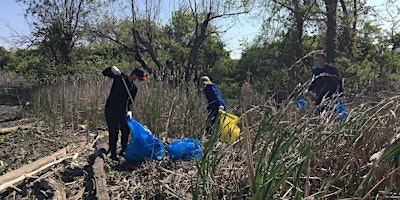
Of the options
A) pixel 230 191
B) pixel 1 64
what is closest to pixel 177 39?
pixel 230 191

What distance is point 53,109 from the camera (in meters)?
8.90

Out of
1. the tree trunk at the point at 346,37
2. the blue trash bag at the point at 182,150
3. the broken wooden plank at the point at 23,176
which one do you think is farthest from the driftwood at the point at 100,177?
the tree trunk at the point at 346,37

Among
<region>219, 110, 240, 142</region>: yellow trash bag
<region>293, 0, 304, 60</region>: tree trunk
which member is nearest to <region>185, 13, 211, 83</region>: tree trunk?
<region>293, 0, 304, 60</region>: tree trunk

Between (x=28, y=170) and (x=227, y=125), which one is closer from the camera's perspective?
(x=227, y=125)

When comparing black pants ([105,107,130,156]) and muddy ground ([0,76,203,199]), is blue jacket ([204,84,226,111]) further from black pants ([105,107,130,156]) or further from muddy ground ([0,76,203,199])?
muddy ground ([0,76,203,199])

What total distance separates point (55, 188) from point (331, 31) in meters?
11.8

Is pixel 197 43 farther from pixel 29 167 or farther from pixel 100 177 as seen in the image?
pixel 100 177

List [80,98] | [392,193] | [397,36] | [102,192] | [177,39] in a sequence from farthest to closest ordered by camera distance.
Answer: [177,39], [397,36], [80,98], [102,192], [392,193]

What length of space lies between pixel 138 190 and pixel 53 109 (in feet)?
18.4

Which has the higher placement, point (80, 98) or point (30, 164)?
point (80, 98)

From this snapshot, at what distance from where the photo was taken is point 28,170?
495 cm

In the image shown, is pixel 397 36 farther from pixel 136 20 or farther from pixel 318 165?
pixel 318 165

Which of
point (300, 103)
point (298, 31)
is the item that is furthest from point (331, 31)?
point (300, 103)

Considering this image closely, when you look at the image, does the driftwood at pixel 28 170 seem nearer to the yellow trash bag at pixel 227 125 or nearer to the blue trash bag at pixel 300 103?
the yellow trash bag at pixel 227 125
